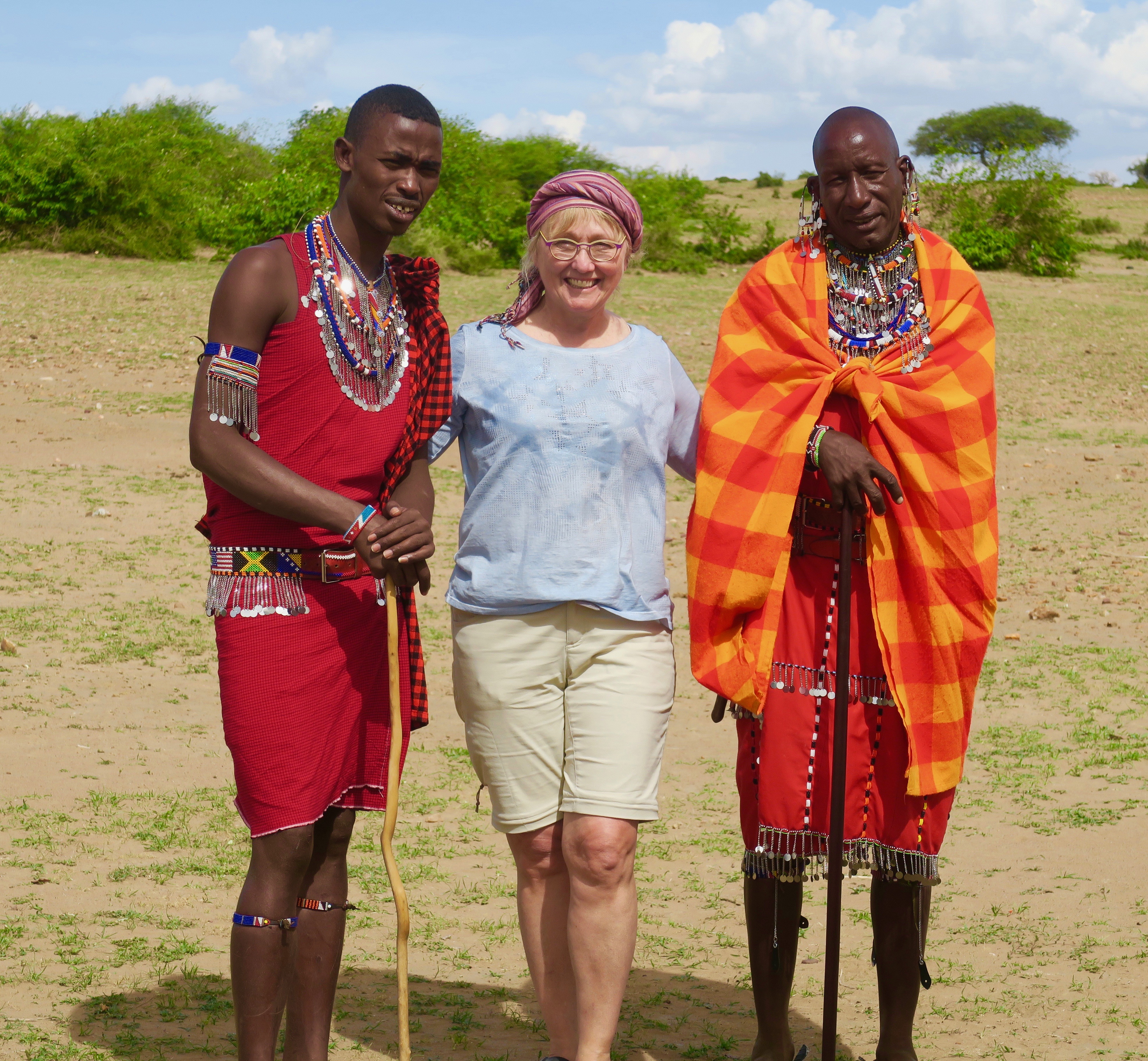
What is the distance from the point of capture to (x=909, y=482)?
3.09 m

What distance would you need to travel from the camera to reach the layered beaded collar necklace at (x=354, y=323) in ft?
9.15

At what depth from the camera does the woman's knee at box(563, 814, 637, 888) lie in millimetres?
2951

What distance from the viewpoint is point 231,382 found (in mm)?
2662

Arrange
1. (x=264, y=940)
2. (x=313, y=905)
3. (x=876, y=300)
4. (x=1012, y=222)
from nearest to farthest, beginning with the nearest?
1. (x=264, y=940)
2. (x=313, y=905)
3. (x=876, y=300)
4. (x=1012, y=222)

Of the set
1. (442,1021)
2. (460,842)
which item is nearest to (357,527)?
(442,1021)

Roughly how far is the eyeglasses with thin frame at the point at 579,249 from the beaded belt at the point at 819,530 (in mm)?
690

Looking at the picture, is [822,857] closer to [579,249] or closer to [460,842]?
[579,249]

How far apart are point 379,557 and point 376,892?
203 centimetres

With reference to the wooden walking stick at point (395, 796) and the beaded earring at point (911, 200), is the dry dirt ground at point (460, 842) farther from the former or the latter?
the beaded earring at point (911, 200)

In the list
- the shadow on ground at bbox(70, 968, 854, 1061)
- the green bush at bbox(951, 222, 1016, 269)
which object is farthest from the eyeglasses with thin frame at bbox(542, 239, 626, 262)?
the green bush at bbox(951, 222, 1016, 269)

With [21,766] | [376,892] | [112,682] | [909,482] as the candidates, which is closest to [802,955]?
[376,892]

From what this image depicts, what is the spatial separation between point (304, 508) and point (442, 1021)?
1.64 meters

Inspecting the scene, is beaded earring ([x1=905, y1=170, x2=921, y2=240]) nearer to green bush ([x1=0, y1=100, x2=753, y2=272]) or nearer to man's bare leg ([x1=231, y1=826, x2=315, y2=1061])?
man's bare leg ([x1=231, y1=826, x2=315, y2=1061])

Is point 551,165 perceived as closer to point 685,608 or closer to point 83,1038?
point 685,608
